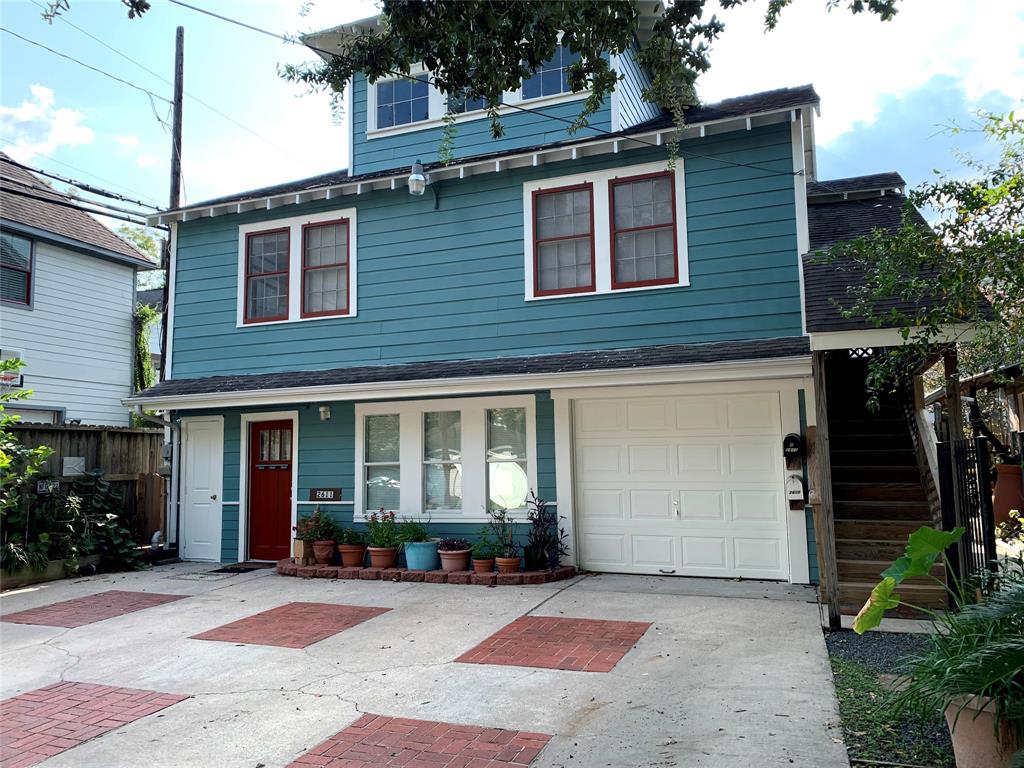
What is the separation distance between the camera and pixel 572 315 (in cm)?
916

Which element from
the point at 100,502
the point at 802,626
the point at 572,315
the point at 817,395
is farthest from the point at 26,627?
the point at 817,395

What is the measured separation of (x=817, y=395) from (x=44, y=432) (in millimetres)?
10004

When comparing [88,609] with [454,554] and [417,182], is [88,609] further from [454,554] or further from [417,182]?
[417,182]

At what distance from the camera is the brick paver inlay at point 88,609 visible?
7566 millimetres

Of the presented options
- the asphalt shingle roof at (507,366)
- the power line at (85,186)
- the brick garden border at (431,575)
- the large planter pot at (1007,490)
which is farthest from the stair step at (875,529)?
the power line at (85,186)

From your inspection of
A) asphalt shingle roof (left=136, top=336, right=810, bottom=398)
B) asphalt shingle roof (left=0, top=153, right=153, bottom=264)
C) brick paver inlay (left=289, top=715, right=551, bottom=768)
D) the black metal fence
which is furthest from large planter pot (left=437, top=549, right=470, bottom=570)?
asphalt shingle roof (left=0, top=153, right=153, bottom=264)

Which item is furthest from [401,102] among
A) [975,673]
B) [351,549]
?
[975,673]

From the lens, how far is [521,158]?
933 centimetres

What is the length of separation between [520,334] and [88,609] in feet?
19.3

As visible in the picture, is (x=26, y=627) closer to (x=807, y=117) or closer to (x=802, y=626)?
(x=802, y=626)

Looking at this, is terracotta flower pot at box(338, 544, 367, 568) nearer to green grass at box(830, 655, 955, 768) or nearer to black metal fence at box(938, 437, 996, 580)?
green grass at box(830, 655, 955, 768)

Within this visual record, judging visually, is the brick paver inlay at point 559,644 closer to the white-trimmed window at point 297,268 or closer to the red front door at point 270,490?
the red front door at point 270,490

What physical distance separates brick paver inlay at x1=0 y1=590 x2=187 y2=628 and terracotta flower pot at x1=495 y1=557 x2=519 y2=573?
12.2 ft

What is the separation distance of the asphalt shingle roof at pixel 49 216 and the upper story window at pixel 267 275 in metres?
4.80
